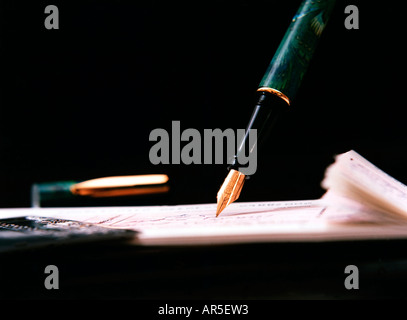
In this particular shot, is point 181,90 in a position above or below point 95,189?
above

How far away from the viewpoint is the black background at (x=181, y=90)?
61cm

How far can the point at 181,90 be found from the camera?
630 millimetres

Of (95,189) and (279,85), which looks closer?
(279,85)

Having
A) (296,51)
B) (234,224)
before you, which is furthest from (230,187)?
(296,51)

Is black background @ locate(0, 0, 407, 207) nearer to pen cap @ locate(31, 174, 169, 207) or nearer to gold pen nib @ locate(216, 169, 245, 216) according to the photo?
pen cap @ locate(31, 174, 169, 207)

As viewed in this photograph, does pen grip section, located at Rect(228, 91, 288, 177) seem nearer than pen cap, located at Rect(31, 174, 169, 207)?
Yes

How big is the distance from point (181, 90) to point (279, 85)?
26 cm

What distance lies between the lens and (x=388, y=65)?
2.04 feet

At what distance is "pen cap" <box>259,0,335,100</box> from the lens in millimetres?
407

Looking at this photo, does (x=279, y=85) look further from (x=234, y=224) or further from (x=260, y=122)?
(x=234, y=224)

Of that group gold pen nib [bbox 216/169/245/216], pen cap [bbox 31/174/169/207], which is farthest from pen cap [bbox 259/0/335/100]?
pen cap [bbox 31/174/169/207]

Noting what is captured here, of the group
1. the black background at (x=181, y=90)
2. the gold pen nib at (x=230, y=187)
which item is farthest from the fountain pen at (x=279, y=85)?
the black background at (x=181, y=90)

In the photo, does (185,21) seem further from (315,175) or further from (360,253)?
(360,253)
